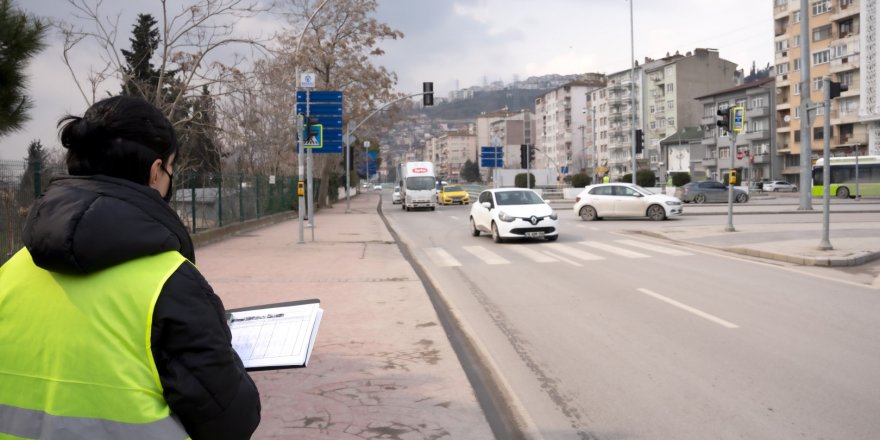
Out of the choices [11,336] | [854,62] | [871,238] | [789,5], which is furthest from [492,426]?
[789,5]

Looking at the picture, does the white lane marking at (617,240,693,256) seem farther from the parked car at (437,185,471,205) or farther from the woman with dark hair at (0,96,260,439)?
the parked car at (437,185,471,205)

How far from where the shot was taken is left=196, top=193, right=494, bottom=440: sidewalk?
4.70 metres

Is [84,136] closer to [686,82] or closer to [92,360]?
[92,360]

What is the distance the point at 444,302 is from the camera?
10.2 metres

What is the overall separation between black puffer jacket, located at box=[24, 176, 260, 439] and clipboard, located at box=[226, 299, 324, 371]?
0.38m

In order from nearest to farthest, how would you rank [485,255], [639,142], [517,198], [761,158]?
[485,255], [517,198], [639,142], [761,158]

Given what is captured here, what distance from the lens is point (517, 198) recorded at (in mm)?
20500

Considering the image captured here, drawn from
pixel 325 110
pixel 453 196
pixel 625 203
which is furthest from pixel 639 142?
pixel 325 110

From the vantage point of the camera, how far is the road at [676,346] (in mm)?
4832

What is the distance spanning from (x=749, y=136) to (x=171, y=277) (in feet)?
321

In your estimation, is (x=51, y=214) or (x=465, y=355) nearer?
(x=51, y=214)

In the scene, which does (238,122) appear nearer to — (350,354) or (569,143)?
(350,354)

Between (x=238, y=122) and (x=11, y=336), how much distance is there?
3509 centimetres

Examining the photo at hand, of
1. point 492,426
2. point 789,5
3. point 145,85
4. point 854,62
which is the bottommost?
point 492,426
